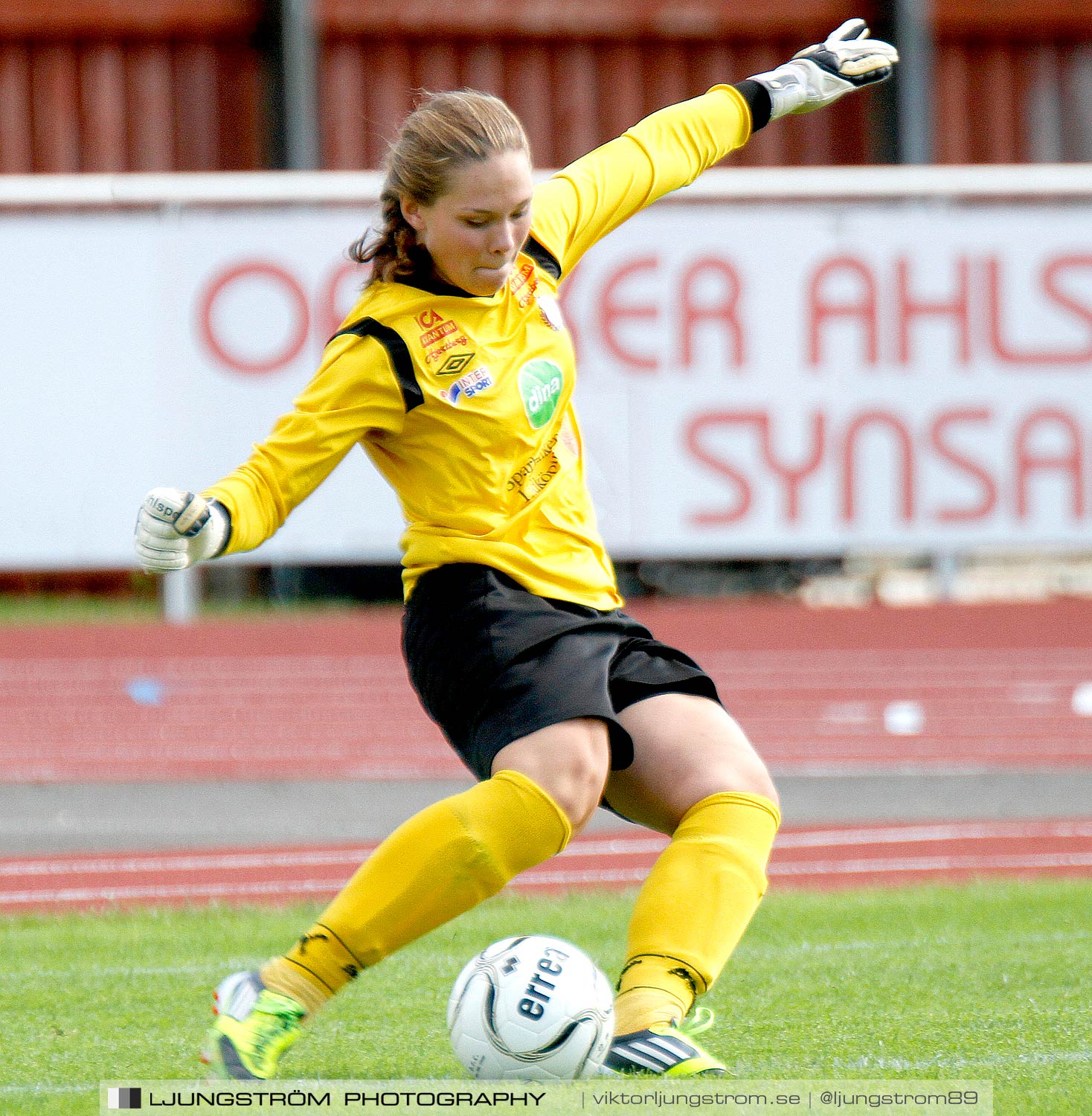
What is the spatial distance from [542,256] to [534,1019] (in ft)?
4.79

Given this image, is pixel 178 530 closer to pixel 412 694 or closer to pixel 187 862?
pixel 187 862

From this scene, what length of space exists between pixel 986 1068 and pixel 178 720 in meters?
6.75

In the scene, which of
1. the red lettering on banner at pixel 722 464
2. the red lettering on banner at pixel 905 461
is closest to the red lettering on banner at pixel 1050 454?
the red lettering on banner at pixel 905 461

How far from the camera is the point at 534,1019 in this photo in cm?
300

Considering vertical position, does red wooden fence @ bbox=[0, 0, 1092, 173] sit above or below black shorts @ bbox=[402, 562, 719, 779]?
above

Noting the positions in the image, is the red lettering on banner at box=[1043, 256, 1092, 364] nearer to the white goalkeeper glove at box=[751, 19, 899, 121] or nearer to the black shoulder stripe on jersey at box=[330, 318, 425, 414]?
the white goalkeeper glove at box=[751, 19, 899, 121]

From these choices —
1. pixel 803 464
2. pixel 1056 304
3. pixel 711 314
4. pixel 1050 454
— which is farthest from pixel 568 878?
pixel 1056 304

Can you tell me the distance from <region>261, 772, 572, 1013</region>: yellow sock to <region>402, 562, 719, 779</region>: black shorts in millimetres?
120

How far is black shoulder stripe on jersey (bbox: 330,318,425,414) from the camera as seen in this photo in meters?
3.20

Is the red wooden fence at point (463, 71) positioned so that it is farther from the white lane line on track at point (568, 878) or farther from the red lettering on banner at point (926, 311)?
the white lane line on track at point (568, 878)

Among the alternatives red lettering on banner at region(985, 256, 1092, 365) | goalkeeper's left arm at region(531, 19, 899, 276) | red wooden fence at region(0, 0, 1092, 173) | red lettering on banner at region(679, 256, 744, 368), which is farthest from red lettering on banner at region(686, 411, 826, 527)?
goalkeeper's left arm at region(531, 19, 899, 276)

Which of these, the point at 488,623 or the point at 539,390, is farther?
the point at 539,390

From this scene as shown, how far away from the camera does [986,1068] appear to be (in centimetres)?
318

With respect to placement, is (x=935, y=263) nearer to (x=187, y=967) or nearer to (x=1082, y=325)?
(x=1082, y=325)
